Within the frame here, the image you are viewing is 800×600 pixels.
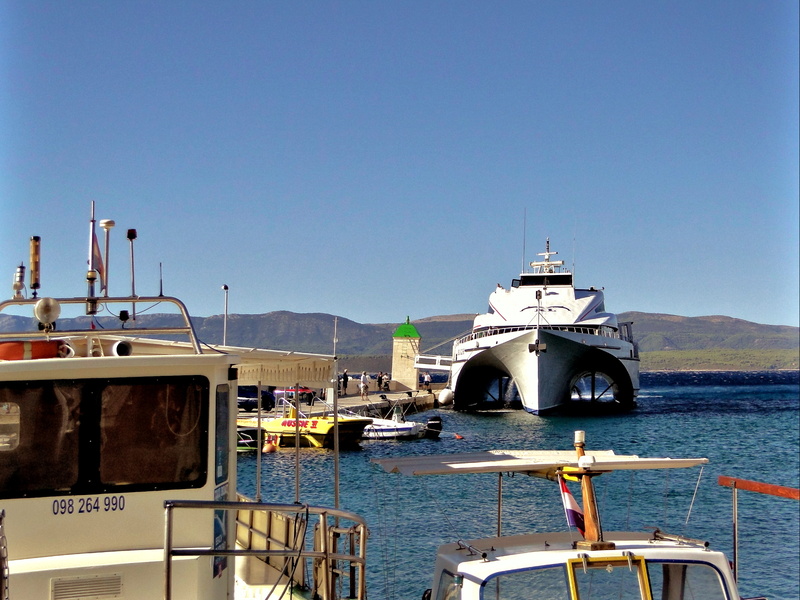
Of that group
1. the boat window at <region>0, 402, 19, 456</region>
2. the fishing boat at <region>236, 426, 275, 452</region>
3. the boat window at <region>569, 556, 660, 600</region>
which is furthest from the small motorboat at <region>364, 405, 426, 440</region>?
the boat window at <region>569, 556, 660, 600</region>

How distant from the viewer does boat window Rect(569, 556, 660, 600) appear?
19.0ft

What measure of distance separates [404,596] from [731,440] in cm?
3670

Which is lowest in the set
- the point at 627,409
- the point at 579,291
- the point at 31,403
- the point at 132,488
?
the point at 627,409

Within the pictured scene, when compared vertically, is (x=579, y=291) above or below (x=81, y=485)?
above

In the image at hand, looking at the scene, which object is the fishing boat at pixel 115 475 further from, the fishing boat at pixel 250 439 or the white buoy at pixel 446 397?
the white buoy at pixel 446 397

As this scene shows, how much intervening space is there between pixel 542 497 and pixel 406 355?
65330mm

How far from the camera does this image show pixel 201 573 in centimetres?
674

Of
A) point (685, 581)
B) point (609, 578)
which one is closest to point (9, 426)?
point (609, 578)

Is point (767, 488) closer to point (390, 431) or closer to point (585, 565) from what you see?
point (585, 565)

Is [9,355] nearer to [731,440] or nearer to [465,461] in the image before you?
[465,461]

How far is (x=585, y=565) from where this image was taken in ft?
18.9

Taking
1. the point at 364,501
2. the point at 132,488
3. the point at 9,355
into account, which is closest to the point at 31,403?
the point at 9,355

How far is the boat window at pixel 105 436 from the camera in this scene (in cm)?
655

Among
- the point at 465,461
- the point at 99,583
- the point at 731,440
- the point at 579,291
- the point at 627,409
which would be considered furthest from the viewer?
the point at 627,409
